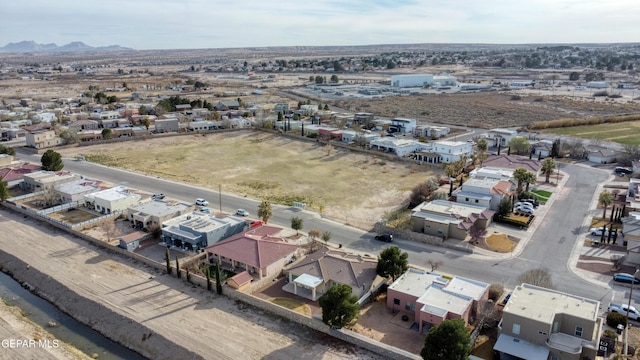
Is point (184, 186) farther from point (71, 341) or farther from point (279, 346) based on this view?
point (279, 346)

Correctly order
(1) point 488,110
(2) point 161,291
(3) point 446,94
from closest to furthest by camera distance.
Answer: (2) point 161,291
(1) point 488,110
(3) point 446,94

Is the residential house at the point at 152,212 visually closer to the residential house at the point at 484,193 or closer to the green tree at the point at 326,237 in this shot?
the green tree at the point at 326,237

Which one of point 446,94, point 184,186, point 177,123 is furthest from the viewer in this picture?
point 446,94

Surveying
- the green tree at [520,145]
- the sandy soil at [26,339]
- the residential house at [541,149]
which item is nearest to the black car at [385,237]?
the sandy soil at [26,339]

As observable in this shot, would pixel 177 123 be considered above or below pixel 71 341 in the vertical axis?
above

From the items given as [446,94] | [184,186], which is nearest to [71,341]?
[184,186]

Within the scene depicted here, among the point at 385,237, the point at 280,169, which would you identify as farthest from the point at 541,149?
the point at 385,237

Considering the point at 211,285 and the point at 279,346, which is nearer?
the point at 279,346
